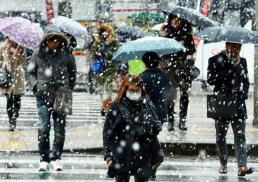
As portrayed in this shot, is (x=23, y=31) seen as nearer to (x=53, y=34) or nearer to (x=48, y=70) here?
(x=48, y=70)

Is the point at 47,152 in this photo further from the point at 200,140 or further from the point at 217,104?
the point at 200,140

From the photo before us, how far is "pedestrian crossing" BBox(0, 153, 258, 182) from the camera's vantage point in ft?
31.9

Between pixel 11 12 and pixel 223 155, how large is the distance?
2604 centimetres

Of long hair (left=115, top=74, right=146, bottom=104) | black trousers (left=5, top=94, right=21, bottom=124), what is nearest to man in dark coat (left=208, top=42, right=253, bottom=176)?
long hair (left=115, top=74, right=146, bottom=104)

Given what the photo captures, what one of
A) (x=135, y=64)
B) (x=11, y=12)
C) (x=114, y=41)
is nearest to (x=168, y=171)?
(x=135, y=64)

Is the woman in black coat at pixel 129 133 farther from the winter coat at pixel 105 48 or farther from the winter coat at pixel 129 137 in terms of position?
the winter coat at pixel 105 48

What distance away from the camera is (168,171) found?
10422 mm

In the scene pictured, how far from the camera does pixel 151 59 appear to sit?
355 inches

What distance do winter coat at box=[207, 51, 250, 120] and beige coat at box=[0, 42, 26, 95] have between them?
439 cm

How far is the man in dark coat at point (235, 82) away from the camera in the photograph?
9.95 meters

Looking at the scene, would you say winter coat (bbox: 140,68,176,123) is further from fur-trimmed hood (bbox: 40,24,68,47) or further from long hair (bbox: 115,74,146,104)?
long hair (bbox: 115,74,146,104)

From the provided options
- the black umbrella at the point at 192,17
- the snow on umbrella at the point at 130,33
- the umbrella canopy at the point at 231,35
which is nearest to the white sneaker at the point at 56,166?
the umbrella canopy at the point at 231,35

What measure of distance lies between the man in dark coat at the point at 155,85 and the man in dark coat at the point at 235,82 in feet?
3.76

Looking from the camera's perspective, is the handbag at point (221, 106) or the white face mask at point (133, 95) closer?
the white face mask at point (133, 95)
